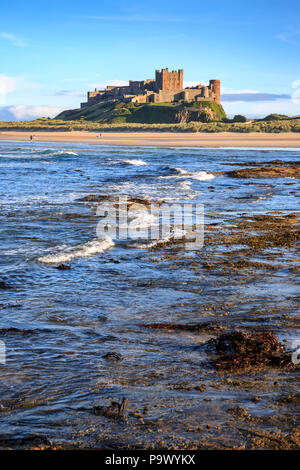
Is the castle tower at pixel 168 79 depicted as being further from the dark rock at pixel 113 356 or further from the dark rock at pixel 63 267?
the dark rock at pixel 113 356

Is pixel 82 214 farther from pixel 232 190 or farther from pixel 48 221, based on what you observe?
pixel 232 190

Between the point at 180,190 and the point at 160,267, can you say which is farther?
the point at 180,190

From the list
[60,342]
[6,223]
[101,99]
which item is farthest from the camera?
[101,99]

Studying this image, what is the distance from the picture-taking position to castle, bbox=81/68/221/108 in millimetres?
124312

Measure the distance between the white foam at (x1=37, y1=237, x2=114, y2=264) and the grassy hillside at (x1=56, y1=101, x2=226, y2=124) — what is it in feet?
336

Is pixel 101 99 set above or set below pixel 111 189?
above

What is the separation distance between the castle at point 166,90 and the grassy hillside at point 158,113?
498cm

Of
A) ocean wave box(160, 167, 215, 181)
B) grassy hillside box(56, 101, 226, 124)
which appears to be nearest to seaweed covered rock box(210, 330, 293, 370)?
ocean wave box(160, 167, 215, 181)

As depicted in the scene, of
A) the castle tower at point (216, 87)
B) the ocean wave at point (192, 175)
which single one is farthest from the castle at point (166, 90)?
the ocean wave at point (192, 175)

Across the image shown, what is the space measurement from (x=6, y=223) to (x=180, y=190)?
7313mm

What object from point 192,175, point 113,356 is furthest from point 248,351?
point 192,175

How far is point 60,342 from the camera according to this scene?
402cm

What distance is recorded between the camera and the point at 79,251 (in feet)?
23.7

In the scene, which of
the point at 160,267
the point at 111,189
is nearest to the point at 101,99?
the point at 111,189
